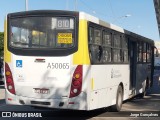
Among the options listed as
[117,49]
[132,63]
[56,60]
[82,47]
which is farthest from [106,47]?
[132,63]

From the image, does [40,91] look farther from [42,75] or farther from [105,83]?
[105,83]

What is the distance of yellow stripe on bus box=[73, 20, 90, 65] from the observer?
10.2m

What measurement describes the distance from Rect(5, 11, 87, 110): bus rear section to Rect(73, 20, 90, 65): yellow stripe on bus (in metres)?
0.10

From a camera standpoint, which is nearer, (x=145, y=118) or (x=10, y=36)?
(x=10, y=36)

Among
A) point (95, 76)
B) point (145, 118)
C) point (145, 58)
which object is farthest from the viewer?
point (145, 58)

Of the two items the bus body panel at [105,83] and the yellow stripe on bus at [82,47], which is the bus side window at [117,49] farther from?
the yellow stripe on bus at [82,47]

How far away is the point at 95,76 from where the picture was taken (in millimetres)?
10789

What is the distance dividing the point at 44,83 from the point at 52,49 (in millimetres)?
879

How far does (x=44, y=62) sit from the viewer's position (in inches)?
411

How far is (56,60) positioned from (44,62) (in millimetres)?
338

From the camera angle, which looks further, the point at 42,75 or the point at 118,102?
the point at 118,102

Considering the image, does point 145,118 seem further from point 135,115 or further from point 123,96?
point 123,96

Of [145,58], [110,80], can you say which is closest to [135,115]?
[110,80]

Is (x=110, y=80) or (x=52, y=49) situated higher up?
(x=52, y=49)
